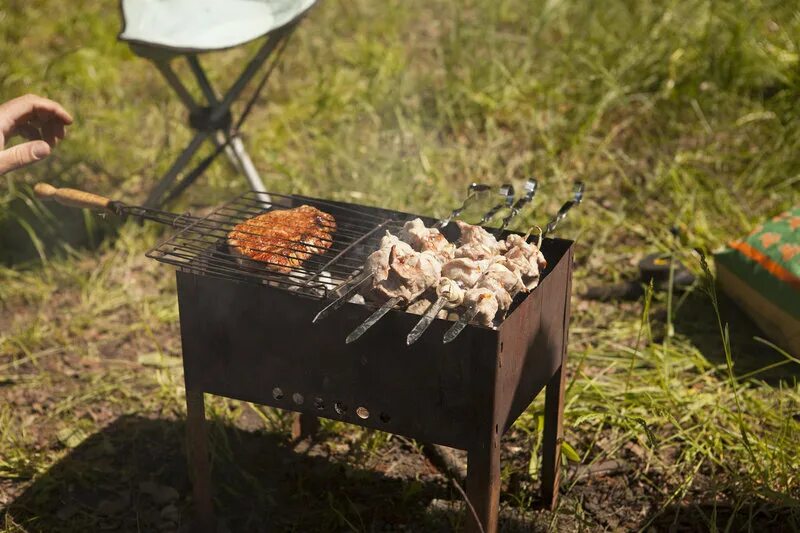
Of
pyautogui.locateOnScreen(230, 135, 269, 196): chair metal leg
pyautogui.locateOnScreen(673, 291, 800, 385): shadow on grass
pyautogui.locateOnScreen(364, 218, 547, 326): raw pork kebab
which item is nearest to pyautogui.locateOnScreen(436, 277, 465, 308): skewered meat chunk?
pyautogui.locateOnScreen(364, 218, 547, 326): raw pork kebab

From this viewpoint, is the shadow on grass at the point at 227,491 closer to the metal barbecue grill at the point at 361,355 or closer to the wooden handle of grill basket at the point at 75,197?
the metal barbecue grill at the point at 361,355

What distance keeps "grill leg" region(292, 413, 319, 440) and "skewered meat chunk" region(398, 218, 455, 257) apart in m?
1.17

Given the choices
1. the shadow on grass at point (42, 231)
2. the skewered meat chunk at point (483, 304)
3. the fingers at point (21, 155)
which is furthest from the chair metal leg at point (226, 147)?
the skewered meat chunk at point (483, 304)

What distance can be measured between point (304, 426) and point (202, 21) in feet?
7.37

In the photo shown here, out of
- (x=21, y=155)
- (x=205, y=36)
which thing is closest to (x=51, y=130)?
(x=21, y=155)

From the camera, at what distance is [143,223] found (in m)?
5.45

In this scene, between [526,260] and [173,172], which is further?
[173,172]

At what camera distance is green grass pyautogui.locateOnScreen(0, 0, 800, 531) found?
366 centimetres

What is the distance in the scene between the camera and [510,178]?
563cm

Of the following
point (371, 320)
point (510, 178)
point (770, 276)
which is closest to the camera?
point (371, 320)

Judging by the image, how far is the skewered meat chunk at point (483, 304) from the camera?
2549 millimetres

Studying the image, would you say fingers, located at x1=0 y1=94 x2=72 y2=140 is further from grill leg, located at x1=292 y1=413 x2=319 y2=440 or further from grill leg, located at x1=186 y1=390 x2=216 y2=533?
grill leg, located at x1=292 y1=413 x2=319 y2=440

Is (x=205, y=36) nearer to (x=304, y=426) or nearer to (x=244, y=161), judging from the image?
(x=244, y=161)

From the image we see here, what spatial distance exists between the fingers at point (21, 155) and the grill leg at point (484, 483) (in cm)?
174
